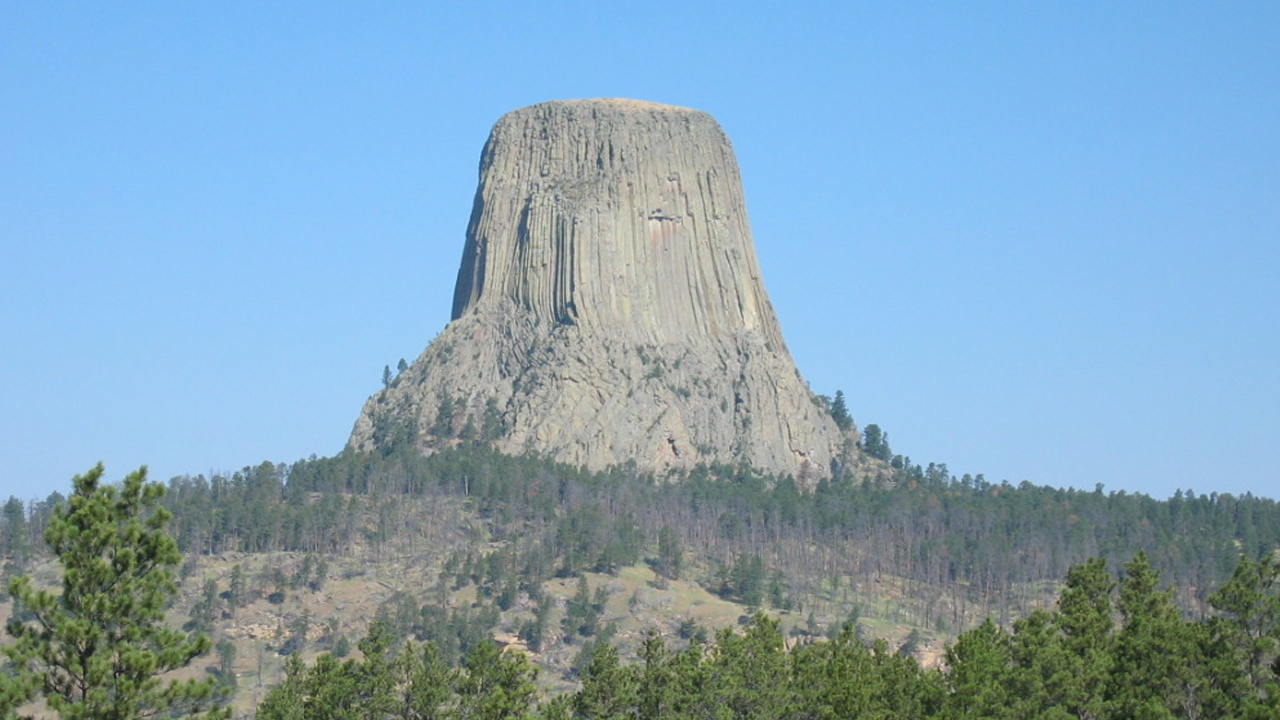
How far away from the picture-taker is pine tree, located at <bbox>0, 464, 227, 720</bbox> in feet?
172

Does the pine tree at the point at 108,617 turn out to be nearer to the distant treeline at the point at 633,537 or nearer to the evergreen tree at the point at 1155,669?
the evergreen tree at the point at 1155,669

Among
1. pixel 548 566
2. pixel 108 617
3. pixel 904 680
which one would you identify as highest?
pixel 548 566

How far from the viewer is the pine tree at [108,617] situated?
5234 centimetres

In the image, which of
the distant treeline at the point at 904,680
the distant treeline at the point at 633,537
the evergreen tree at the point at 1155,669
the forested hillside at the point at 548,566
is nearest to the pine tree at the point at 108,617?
the distant treeline at the point at 904,680

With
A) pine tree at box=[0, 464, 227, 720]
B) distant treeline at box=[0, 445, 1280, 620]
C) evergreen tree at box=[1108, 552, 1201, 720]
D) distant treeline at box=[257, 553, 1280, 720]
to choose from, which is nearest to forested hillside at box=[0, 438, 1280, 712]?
distant treeline at box=[0, 445, 1280, 620]

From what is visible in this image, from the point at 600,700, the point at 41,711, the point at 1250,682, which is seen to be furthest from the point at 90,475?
the point at 41,711

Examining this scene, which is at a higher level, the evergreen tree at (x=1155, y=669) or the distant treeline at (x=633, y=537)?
the distant treeline at (x=633, y=537)

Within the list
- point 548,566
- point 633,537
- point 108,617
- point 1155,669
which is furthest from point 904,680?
point 633,537

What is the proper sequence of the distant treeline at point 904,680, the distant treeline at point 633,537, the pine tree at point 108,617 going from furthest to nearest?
the distant treeline at point 633,537 < the distant treeline at point 904,680 < the pine tree at point 108,617

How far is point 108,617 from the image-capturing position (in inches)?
2101

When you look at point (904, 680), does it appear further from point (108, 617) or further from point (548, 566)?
point (548, 566)

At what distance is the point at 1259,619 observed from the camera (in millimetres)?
76562

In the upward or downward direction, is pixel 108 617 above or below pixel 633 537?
below

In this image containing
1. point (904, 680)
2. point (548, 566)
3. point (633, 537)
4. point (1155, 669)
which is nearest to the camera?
point (1155, 669)
